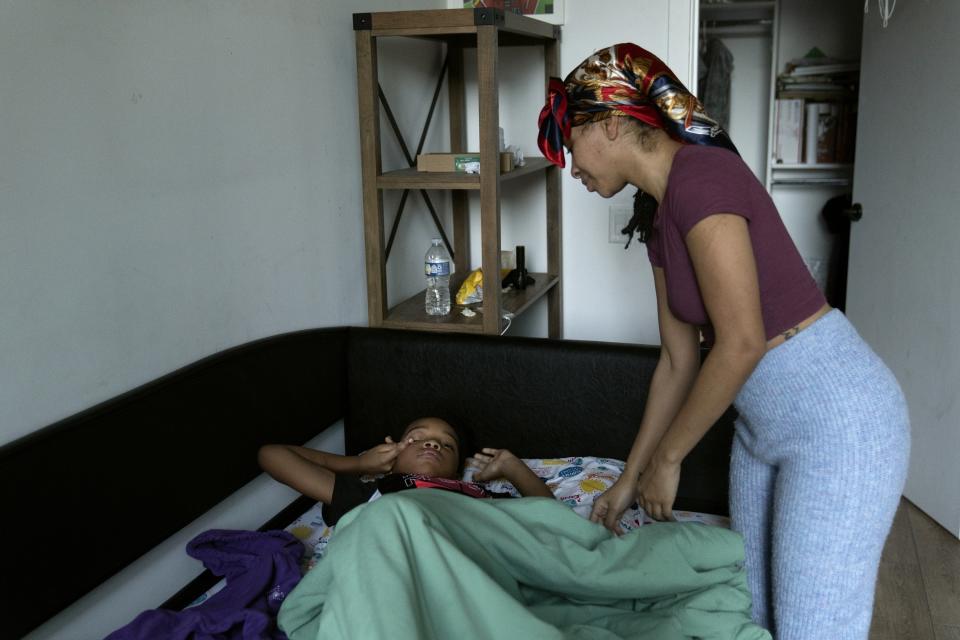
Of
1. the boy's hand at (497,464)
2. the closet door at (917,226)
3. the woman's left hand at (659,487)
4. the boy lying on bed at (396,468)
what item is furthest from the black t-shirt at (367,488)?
the closet door at (917,226)

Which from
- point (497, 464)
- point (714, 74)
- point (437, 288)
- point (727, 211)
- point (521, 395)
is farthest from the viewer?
point (714, 74)

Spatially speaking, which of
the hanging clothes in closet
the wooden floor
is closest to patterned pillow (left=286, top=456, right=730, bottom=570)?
the wooden floor

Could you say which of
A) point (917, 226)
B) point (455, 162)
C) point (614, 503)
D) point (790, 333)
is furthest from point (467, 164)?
point (917, 226)

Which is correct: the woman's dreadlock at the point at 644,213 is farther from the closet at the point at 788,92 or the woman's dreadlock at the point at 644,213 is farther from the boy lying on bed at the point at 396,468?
the closet at the point at 788,92

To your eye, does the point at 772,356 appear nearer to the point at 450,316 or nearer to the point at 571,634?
the point at 571,634

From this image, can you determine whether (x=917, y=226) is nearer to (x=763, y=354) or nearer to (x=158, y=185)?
(x=763, y=354)

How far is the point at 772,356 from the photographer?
1.34 meters

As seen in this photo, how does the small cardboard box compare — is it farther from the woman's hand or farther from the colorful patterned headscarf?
the woman's hand

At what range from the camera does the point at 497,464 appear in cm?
196

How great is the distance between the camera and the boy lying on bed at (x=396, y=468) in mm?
1809

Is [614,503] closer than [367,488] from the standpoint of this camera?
Yes

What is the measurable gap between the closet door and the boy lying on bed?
144 centimetres

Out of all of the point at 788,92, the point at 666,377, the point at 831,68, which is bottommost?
the point at 666,377

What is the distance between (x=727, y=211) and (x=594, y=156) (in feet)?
0.89
